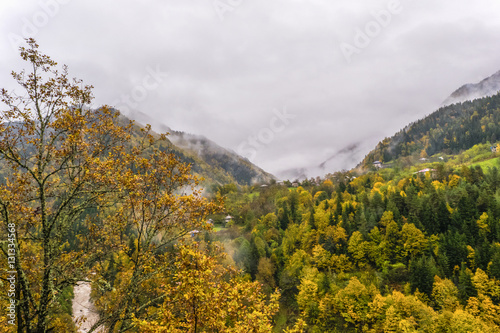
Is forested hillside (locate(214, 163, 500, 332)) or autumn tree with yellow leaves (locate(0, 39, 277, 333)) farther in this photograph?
forested hillside (locate(214, 163, 500, 332))

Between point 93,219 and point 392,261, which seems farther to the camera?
point 392,261

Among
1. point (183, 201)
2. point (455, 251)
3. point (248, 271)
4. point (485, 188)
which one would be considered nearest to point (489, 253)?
point (455, 251)

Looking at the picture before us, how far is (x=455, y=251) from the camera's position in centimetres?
6981

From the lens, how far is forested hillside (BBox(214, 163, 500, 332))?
5806cm

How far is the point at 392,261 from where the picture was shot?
8038 cm

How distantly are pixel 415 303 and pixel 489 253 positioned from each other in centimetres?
2544

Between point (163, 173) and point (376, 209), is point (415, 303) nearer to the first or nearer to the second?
point (376, 209)

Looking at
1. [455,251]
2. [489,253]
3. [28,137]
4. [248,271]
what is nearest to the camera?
[28,137]

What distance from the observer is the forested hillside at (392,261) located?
58.1 m

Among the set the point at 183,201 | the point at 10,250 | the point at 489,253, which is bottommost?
the point at 489,253

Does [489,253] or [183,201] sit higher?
[183,201]

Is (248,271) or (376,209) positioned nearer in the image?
(248,271)

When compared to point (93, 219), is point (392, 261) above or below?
below

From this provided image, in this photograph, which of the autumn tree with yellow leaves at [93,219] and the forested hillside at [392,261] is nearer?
the autumn tree with yellow leaves at [93,219]
